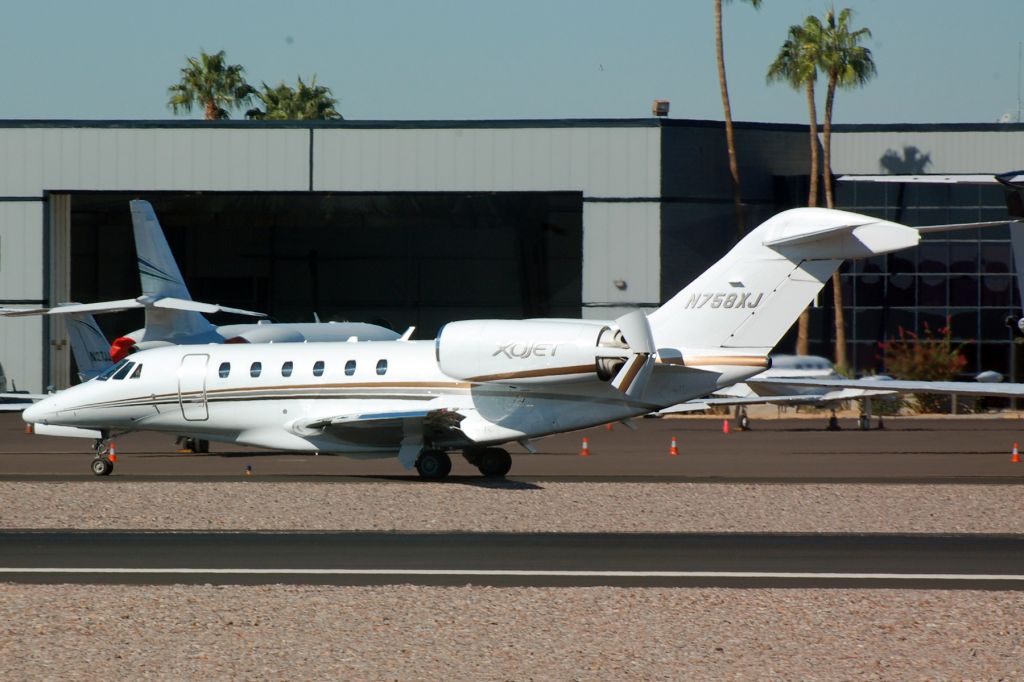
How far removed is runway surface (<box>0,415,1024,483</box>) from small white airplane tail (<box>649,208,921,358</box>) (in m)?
2.67

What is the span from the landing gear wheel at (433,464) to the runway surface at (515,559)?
6.40 m

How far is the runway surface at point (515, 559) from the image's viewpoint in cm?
1300

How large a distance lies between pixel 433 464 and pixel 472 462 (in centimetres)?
107

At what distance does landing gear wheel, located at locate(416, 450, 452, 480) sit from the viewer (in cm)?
2281

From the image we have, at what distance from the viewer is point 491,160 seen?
49.7 metres

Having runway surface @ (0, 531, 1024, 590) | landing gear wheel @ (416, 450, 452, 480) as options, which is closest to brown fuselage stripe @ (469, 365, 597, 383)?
landing gear wheel @ (416, 450, 452, 480)

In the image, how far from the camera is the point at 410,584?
12625mm

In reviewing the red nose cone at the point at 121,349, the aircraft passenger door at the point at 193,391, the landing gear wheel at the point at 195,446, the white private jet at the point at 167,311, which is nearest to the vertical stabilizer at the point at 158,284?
the white private jet at the point at 167,311

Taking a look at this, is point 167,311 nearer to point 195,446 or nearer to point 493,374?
point 195,446

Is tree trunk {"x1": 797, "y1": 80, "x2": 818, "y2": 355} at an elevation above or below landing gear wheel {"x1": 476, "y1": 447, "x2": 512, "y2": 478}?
above

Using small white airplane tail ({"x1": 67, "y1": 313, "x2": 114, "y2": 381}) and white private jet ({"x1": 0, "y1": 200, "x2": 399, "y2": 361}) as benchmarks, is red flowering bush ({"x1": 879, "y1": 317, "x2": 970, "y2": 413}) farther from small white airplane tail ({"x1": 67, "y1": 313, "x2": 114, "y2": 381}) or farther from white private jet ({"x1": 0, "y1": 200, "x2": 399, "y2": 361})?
small white airplane tail ({"x1": 67, "y1": 313, "x2": 114, "y2": 381})

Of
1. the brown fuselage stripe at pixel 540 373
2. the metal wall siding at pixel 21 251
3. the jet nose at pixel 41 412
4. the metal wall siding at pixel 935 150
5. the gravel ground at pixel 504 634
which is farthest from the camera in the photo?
the metal wall siding at pixel 935 150

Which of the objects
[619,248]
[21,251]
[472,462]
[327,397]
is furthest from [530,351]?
[21,251]

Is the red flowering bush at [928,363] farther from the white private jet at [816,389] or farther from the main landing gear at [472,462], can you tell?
the main landing gear at [472,462]
